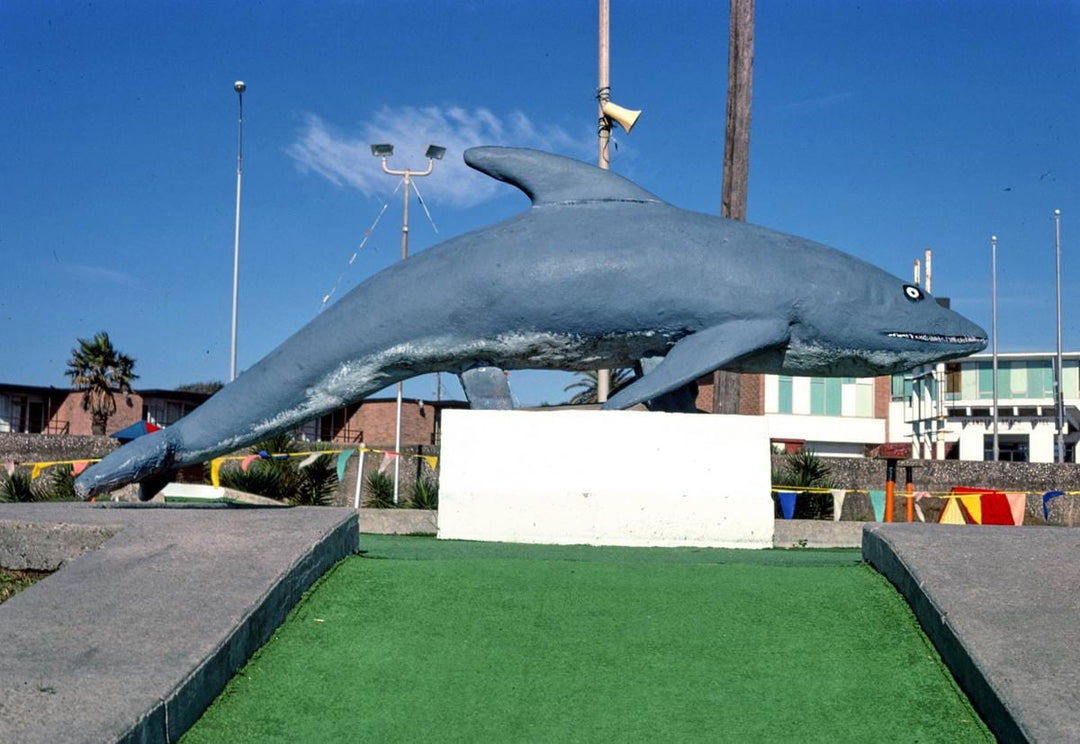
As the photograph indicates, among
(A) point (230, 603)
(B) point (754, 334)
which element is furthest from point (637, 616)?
(B) point (754, 334)

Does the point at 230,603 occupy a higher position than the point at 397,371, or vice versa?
the point at 397,371

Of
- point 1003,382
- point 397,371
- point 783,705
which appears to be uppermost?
point 1003,382

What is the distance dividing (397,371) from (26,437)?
73.4 feet

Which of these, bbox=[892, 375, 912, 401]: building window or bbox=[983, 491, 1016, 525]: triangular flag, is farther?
bbox=[892, 375, 912, 401]: building window

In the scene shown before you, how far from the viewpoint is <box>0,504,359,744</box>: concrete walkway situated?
3.88m

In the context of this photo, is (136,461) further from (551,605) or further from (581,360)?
(551,605)

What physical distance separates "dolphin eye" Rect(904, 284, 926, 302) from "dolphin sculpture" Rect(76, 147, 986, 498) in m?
0.02

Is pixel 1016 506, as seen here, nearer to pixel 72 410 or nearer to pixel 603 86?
pixel 603 86

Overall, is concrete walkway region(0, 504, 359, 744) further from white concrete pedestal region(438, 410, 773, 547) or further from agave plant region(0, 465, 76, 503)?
agave plant region(0, 465, 76, 503)

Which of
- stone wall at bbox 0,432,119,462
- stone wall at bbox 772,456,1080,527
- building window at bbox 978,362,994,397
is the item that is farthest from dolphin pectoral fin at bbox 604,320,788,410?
building window at bbox 978,362,994,397

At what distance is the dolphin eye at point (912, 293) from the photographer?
9297 millimetres

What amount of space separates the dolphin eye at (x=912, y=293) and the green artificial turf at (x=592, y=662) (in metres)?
3.57

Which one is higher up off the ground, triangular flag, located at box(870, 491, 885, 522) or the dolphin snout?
the dolphin snout

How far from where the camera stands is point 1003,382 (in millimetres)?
53000
